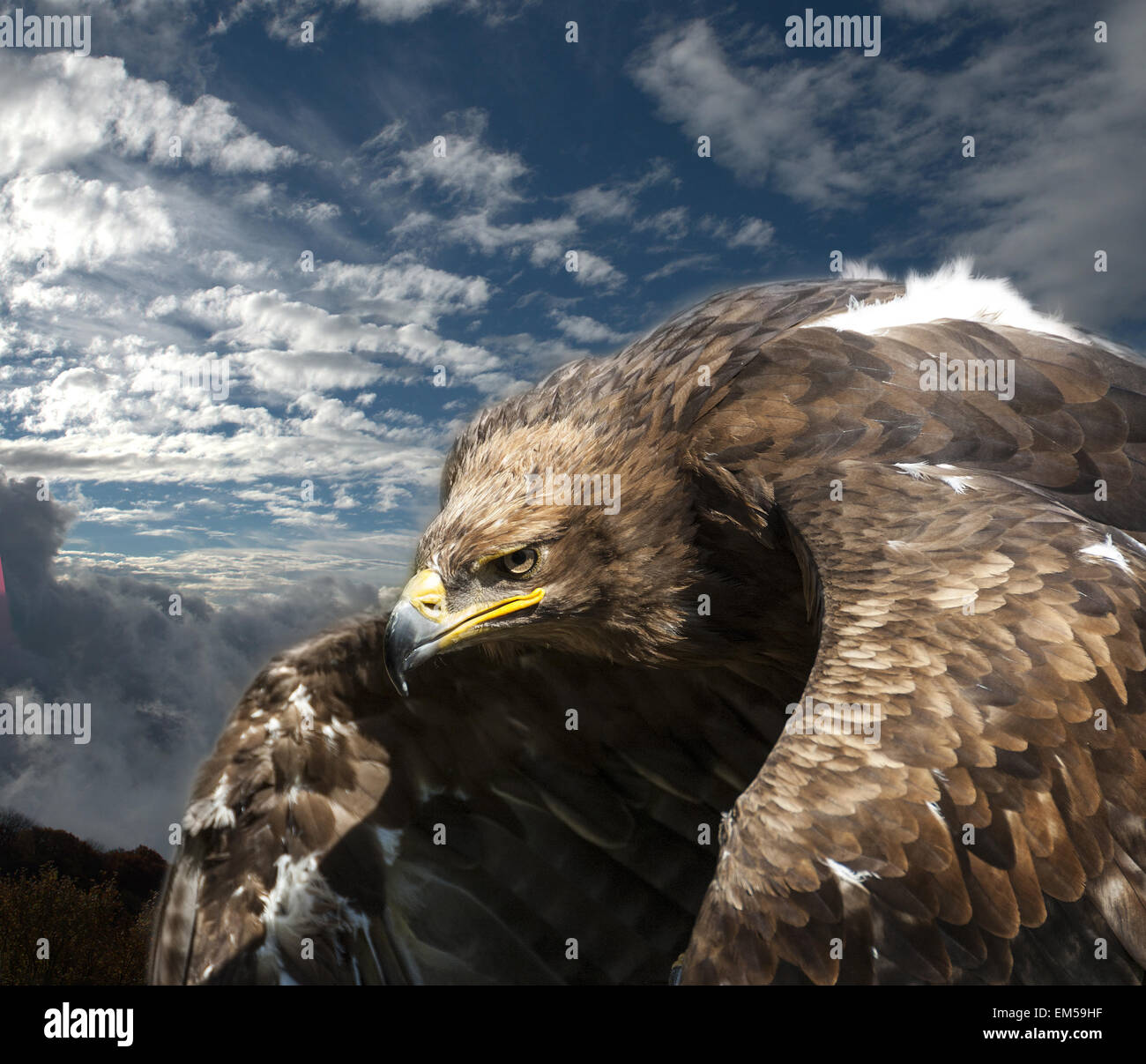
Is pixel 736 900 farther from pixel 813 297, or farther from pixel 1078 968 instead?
pixel 813 297

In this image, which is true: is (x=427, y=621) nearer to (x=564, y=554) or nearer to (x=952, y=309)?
(x=564, y=554)

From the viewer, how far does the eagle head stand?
3643 mm

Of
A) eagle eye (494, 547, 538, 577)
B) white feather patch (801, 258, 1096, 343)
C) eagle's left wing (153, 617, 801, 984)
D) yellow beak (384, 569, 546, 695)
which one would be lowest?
eagle's left wing (153, 617, 801, 984)

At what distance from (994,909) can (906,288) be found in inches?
107

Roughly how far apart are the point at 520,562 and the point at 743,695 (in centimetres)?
137

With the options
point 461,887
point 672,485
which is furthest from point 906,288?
point 461,887

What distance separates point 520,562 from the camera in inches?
151

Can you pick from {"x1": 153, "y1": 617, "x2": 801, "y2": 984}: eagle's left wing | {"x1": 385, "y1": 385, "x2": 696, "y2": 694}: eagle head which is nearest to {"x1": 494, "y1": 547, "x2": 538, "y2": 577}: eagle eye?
{"x1": 385, "y1": 385, "x2": 696, "y2": 694}: eagle head

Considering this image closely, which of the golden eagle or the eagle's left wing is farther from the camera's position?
the eagle's left wing

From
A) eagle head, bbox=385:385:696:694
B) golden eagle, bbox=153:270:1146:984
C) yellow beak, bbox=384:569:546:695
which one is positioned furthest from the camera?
yellow beak, bbox=384:569:546:695

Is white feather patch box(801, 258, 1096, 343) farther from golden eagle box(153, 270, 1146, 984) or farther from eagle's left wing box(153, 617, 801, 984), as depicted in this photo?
eagle's left wing box(153, 617, 801, 984)

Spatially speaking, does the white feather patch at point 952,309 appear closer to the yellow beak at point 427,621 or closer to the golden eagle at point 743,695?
the golden eagle at point 743,695

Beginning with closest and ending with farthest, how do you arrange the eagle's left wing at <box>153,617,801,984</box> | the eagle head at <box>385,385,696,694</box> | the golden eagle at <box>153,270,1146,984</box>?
1. the golden eagle at <box>153,270,1146,984</box>
2. the eagle head at <box>385,385,696,694</box>
3. the eagle's left wing at <box>153,617,801,984</box>

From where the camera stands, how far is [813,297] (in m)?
4.00
